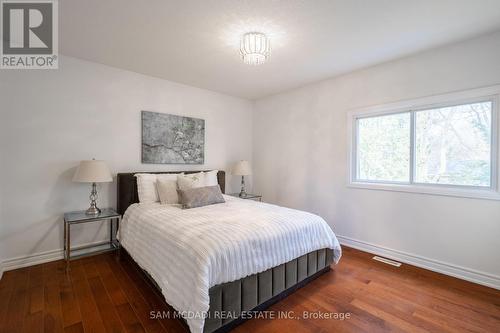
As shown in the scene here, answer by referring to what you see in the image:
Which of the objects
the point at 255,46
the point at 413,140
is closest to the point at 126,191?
the point at 255,46

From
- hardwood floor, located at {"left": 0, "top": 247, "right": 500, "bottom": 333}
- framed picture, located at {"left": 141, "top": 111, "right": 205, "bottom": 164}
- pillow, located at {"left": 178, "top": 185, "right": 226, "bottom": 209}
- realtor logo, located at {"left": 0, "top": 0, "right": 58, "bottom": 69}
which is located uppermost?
realtor logo, located at {"left": 0, "top": 0, "right": 58, "bottom": 69}

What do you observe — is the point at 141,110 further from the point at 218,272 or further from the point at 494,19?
the point at 494,19

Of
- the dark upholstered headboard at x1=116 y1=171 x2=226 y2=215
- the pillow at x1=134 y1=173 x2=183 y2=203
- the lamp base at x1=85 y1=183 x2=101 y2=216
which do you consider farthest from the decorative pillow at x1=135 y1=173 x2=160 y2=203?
the lamp base at x1=85 y1=183 x2=101 y2=216

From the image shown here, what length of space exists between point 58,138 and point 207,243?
2479 millimetres

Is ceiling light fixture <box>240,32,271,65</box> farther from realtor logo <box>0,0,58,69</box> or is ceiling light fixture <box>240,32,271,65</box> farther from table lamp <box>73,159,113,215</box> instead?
table lamp <box>73,159,113,215</box>

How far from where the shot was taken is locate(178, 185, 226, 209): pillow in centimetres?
279

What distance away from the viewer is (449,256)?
253 centimetres

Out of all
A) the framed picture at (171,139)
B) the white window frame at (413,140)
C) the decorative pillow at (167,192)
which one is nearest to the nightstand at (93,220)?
the decorative pillow at (167,192)

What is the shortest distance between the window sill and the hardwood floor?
0.91 meters

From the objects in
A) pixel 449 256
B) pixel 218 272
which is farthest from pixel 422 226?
pixel 218 272

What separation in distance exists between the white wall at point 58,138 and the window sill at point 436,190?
3.18m

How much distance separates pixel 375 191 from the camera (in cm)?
310

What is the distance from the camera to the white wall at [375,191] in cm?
236

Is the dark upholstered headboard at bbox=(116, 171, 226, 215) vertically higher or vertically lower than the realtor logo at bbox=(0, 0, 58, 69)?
lower
